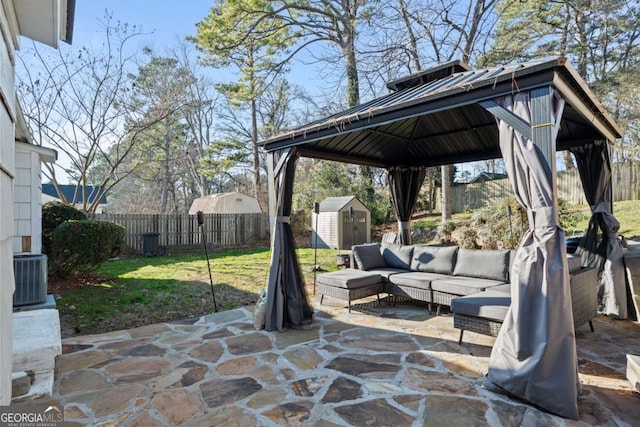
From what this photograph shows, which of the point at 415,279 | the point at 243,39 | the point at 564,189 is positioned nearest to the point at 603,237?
the point at 415,279

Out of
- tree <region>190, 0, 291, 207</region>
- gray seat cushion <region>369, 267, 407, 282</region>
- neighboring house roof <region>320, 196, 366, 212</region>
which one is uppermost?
tree <region>190, 0, 291, 207</region>

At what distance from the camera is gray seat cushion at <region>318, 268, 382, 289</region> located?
498 cm

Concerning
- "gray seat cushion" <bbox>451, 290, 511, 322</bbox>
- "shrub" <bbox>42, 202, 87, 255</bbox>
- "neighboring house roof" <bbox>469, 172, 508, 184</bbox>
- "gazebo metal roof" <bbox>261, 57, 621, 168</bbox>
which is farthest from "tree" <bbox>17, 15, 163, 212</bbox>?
"neighboring house roof" <bbox>469, 172, 508, 184</bbox>

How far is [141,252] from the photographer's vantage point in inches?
412

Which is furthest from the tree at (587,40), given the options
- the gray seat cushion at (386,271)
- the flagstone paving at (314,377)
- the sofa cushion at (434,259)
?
the flagstone paving at (314,377)

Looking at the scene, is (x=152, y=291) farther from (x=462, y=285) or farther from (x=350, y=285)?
(x=462, y=285)

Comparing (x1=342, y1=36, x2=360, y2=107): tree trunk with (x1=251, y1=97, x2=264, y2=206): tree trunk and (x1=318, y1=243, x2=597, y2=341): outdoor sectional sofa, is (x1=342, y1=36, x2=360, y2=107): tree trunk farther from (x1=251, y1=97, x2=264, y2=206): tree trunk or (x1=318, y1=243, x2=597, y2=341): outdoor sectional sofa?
(x1=318, y1=243, x2=597, y2=341): outdoor sectional sofa

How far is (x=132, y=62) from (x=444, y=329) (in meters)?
10.6

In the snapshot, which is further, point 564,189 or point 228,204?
point 228,204

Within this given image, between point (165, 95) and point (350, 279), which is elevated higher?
point (165, 95)

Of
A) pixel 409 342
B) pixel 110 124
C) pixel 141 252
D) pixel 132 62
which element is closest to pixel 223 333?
pixel 409 342

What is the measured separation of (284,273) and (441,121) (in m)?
3.46

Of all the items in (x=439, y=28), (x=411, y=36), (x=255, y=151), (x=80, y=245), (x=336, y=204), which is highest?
(x=439, y=28)

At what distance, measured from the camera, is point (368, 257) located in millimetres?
5914
